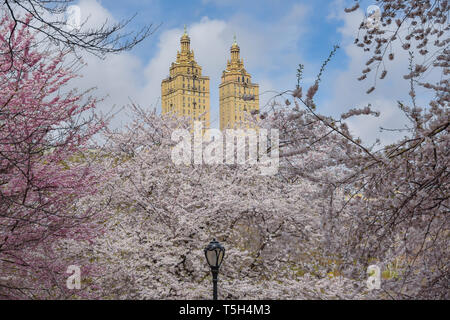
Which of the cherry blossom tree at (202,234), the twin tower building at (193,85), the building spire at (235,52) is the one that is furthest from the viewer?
the building spire at (235,52)

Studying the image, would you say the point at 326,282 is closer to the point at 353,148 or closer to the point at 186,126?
the point at 353,148

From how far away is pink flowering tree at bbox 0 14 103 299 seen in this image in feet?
19.3

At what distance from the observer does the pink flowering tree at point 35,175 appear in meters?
5.89

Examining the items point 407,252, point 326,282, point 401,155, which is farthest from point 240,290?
point 401,155

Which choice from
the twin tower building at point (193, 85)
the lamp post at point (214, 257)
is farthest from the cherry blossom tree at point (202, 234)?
the twin tower building at point (193, 85)

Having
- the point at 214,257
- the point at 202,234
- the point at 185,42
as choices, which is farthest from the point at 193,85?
the point at 214,257

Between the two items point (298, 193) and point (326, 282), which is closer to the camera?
point (326, 282)

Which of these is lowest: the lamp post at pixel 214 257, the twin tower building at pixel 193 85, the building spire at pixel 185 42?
the lamp post at pixel 214 257

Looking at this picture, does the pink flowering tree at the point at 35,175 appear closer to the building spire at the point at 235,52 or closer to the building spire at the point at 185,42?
the building spire at the point at 235,52

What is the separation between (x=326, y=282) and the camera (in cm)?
730

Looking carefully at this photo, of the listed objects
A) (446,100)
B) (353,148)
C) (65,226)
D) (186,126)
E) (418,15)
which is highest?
(186,126)

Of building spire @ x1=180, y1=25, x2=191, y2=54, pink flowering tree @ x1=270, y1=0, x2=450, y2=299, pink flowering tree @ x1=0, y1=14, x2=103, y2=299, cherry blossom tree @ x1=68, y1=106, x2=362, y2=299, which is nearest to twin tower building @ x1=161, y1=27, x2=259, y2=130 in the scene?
building spire @ x1=180, y1=25, x2=191, y2=54

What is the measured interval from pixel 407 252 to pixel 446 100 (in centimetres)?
161
